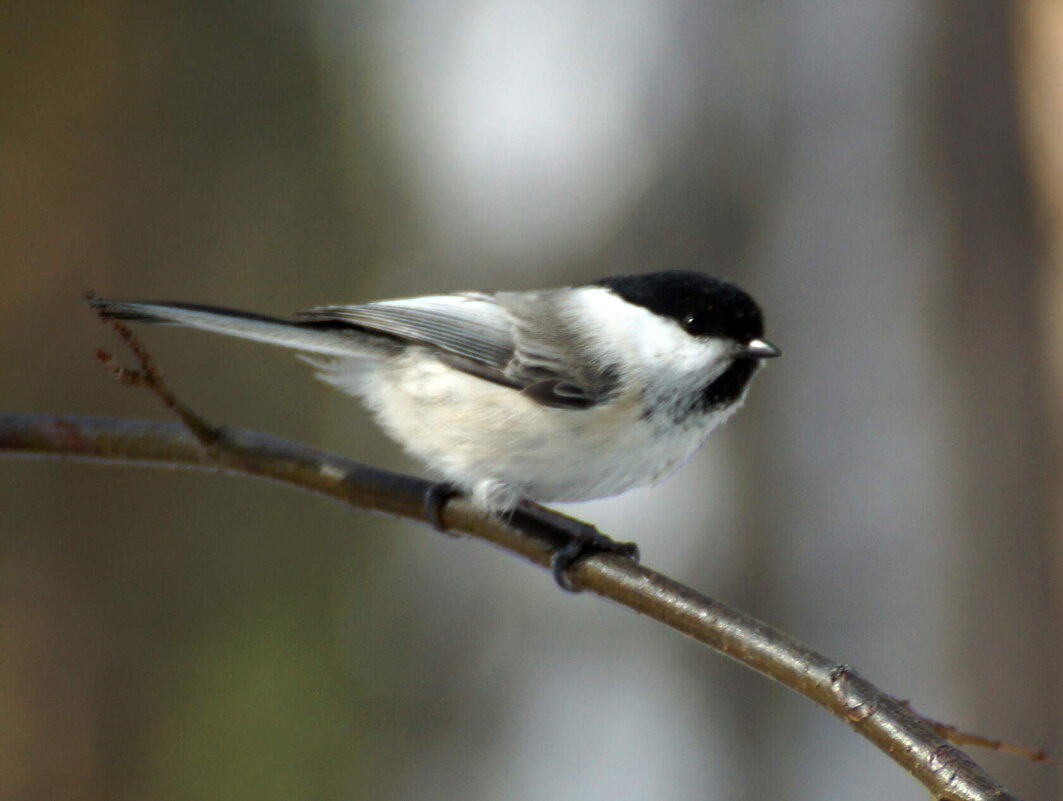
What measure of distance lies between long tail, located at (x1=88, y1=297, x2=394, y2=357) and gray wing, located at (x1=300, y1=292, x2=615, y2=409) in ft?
0.13

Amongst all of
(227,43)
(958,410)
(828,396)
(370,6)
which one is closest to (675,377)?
(958,410)

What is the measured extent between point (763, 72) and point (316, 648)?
2984 mm

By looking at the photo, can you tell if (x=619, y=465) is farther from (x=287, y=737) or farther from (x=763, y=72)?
(x=763, y=72)

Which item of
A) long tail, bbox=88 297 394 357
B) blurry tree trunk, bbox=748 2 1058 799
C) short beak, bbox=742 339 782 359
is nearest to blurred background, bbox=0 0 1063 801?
blurry tree trunk, bbox=748 2 1058 799

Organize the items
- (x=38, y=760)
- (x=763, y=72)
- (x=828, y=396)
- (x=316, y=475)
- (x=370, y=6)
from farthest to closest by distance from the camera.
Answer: (x=370, y=6), (x=763, y=72), (x=828, y=396), (x=38, y=760), (x=316, y=475)

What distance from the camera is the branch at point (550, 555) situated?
0.92 m

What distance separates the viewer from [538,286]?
419 centimetres

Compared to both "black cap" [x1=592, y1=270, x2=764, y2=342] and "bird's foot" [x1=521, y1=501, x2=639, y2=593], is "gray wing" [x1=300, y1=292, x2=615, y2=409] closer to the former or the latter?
"black cap" [x1=592, y1=270, x2=764, y2=342]

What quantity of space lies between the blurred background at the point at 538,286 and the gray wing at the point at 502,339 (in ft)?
6.25

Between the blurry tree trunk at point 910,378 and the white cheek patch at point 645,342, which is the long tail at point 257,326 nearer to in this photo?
the white cheek patch at point 645,342

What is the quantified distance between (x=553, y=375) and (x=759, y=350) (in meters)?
0.37

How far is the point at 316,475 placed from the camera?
1508mm

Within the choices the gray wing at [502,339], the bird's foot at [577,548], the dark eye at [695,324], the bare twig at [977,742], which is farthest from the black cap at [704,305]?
the bare twig at [977,742]

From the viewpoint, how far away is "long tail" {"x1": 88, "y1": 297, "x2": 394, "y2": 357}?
1290 millimetres
